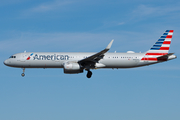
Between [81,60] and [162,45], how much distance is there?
623 inches

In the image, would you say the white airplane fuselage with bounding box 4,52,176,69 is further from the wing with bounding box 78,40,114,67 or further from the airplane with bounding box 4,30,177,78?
the wing with bounding box 78,40,114,67

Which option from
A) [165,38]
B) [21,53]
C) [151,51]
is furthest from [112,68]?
[21,53]

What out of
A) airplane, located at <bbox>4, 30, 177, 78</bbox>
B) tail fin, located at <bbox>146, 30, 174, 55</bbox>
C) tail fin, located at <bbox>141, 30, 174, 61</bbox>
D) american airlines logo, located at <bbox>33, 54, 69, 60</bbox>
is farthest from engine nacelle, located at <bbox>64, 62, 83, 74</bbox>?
tail fin, located at <bbox>146, 30, 174, 55</bbox>

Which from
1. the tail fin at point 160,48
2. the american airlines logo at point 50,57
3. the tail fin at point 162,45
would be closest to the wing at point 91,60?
the american airlines logo at point 50,57

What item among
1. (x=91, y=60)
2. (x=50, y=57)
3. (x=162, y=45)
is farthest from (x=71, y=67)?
(x=162, y=45)

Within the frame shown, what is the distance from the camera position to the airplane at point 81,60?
47.9 meters

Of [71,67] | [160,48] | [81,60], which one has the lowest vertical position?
[71,67]

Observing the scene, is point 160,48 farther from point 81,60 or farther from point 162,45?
point 81,60

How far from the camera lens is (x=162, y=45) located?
5338cm

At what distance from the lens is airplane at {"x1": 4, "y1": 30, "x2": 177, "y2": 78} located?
47938 millimetres

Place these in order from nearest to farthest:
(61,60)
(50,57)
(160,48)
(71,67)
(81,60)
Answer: (71,67), (81,60), (50,57), (61,60), (160,48)

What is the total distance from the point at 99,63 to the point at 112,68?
118 inches

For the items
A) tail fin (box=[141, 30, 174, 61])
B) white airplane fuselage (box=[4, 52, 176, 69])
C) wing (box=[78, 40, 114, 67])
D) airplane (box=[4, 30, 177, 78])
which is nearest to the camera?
wing (box=[78, 40, 114, 67])

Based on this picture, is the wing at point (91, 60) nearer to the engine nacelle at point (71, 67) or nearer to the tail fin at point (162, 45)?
the engine nacelle at point (71, 67)
